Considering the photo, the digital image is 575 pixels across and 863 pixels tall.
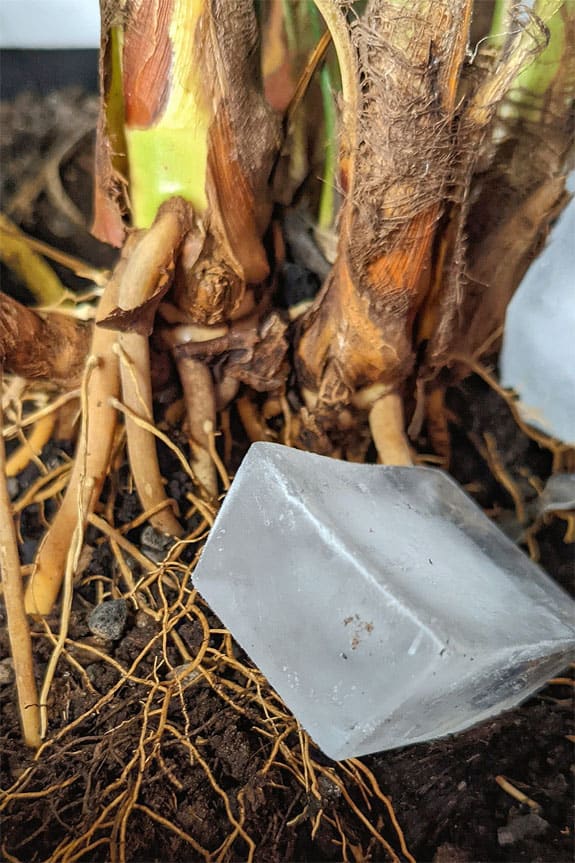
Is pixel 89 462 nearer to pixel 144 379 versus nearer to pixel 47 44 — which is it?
pixel 144 379

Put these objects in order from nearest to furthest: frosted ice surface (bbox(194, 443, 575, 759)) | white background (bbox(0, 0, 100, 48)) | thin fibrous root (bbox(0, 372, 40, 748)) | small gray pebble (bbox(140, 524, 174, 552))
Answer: frosted ice surface (bbox(194, 443, 575, 759)) < thin fibrous root (bbox(0, 372, 40, 748)) < small gray pebble (bbox(140, 524, 174, 552)) < white background (bbox(0, 0, 100, 48))

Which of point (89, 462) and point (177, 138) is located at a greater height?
point (177, 138)

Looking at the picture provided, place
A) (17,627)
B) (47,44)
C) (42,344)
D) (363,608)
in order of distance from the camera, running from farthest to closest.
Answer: (47,44) < (42,344) < (17,627) < (363,608)

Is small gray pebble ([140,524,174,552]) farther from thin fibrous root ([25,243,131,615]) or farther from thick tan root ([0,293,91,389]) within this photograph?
thick tan root ([0,293,91,389])

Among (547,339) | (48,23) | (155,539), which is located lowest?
(155,539)

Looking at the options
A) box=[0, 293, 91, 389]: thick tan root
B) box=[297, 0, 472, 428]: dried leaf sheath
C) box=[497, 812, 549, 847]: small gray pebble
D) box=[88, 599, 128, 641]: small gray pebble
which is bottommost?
box=[497, 812, 549, 847]: small gray pebble

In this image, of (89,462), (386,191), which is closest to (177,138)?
(386,191)

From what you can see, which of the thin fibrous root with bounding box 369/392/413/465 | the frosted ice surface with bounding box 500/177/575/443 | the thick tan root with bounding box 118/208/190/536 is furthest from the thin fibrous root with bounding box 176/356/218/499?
the frosted ice surface with bounding box 500/177/575/443

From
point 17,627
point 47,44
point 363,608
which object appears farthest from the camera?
point 47,44

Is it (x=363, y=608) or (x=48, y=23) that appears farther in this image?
(x=48, y=23)
